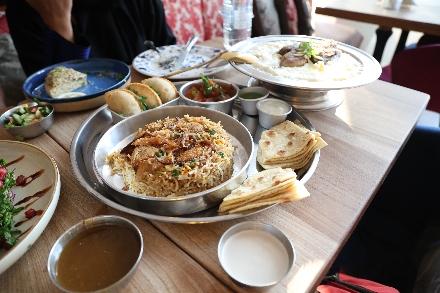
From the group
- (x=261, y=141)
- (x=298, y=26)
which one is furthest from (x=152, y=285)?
(x=298, y=26)

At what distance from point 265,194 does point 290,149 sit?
41 cm

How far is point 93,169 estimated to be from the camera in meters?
1.33

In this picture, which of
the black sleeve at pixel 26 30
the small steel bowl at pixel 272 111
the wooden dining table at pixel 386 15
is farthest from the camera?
the wooden dining table at pixel 386 15

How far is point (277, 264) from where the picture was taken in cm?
94

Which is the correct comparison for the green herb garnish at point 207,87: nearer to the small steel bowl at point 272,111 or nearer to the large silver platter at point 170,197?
the large silver platter at point 170,197

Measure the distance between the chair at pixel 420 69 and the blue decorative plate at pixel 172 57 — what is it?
2.02 metres

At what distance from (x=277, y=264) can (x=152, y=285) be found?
1.35ft

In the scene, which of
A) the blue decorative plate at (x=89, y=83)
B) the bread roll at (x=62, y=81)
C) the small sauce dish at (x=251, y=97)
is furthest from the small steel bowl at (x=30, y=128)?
the small sauce dish at (x=251, y=97)

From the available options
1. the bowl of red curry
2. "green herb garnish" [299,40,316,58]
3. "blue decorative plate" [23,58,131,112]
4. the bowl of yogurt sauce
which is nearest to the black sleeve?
"blue decorative plate" [23,58,131,112]

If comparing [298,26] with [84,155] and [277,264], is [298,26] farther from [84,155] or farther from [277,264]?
[277,264]

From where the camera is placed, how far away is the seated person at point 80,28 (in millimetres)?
2350

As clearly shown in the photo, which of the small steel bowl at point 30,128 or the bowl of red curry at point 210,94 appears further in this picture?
the bowl of red curry at point 210,94

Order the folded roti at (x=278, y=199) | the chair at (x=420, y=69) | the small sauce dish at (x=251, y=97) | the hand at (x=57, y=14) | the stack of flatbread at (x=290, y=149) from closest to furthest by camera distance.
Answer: the folded roti at (x=278, y=199) → the stack of flatbread at (x=290, y=149) → the small sauce dish at (x=251, y=97) → the hand at (x=57, y=14) → the chair at (x=420, y=69)

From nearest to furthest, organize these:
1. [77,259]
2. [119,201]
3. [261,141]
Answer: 1. [77,259]
2. [119,201]
3. [261,141]
